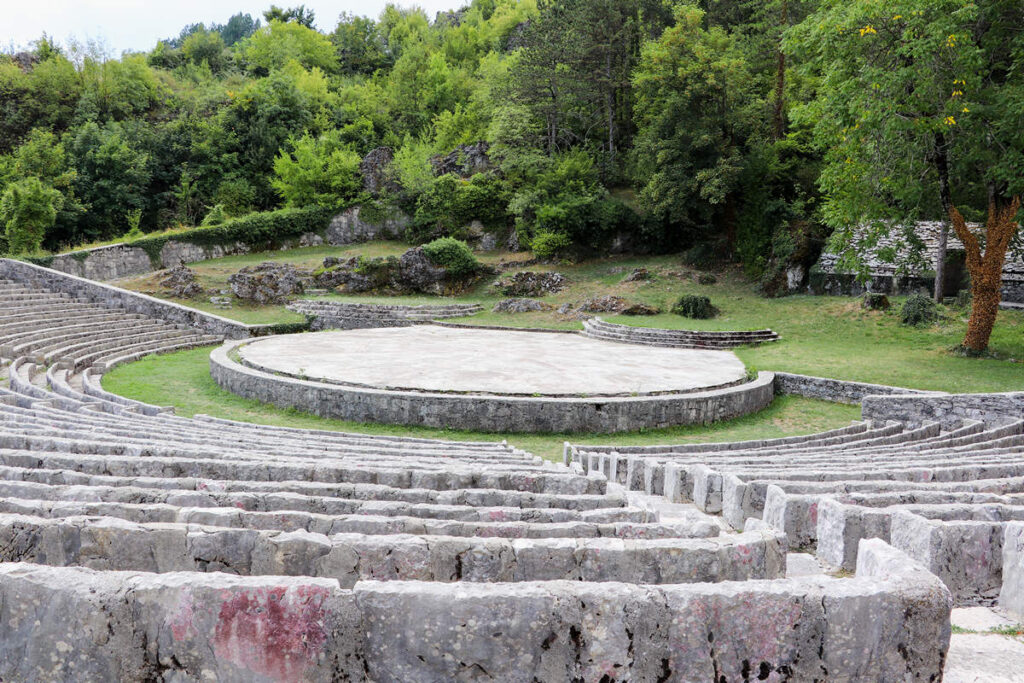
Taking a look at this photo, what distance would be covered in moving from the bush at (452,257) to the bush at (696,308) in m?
12.2

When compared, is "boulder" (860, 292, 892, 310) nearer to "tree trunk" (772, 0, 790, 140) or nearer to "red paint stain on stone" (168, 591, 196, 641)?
"tree trunk" (772, 0, 790, 140)

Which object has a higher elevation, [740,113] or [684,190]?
[740,113]

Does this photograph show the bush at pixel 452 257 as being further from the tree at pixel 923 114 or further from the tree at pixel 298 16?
the tree at pixel 298 16

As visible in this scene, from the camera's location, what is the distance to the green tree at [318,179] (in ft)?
143

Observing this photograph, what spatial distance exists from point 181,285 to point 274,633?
101 ft

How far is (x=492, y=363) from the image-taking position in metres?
17.3

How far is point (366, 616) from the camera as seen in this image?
213 centimetres

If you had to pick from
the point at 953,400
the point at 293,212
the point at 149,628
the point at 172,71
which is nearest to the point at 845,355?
the point at 953,400

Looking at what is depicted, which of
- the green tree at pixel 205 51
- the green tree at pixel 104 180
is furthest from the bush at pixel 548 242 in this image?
the green tree at pixel 205 51

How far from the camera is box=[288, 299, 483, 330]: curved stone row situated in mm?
28297

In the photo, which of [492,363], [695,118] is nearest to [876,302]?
[695,118]

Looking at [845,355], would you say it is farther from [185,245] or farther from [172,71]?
[172,71]

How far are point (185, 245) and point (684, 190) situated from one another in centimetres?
2925

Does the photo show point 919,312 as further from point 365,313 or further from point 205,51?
point 205,51
